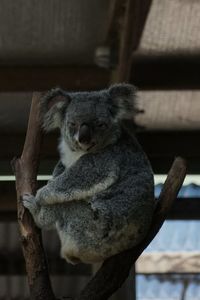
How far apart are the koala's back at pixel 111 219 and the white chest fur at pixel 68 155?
8.5 inches

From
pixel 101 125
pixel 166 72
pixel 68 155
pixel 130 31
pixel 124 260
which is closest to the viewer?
pixel 124 260

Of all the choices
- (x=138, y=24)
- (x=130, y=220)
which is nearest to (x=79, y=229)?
(x=130, y=220)

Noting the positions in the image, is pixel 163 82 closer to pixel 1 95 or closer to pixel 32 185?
pixel 1 95

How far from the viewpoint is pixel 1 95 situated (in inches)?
204

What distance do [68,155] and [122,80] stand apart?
1.48 meters

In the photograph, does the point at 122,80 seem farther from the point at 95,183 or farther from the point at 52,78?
the point at 95,183

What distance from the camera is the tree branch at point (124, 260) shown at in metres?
2.57

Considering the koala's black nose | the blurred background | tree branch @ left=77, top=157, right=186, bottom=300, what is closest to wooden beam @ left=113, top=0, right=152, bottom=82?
the blurred background

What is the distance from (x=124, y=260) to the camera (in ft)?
8.70

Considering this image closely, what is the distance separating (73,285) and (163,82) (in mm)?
1696

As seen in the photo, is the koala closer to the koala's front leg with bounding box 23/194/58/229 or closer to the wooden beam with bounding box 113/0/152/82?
the koala's front leg with bounding box 23/194/58/229

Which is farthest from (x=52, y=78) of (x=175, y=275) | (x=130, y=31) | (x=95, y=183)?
(x=95, y=183)

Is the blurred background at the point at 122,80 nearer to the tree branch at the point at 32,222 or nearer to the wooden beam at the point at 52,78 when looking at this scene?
the wooden beam at the point at 52,78

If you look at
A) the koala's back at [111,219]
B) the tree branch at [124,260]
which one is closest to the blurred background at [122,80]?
the koala's back at [111,219]
